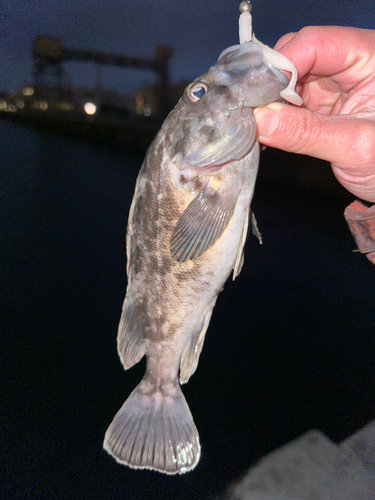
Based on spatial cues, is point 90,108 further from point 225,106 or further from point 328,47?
point 225,106

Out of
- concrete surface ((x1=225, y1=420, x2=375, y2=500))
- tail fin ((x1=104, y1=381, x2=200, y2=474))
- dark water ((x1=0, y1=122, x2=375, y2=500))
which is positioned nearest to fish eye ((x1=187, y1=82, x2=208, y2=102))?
tail fin ((x1=104, y1=381, x2=200, y2=474))

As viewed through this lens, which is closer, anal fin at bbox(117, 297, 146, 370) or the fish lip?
the fish lip

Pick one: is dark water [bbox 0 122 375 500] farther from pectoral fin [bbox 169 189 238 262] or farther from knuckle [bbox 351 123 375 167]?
knuckle [bbox 351 123 375 167]

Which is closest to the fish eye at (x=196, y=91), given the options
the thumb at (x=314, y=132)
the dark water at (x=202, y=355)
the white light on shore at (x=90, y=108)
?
the thumb at (x=314, y=132)

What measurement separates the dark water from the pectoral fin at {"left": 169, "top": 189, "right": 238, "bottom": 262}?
2682 mm

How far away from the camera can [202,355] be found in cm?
399

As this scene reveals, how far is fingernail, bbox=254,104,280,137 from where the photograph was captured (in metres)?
1.14

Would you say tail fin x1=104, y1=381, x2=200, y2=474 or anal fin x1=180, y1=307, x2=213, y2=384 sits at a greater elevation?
anal fin x1=180, y1=307, x2=213, y2=384

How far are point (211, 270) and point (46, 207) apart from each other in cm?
662

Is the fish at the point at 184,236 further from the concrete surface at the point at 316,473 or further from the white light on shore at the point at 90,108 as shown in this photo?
the white light on shore at the point at 90,108

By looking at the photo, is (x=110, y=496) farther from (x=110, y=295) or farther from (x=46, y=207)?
(x=46, y=207)

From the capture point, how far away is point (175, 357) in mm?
1523

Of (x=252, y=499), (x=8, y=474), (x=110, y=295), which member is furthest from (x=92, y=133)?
(x=252, y=499)

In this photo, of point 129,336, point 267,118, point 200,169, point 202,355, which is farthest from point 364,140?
point 202,355
